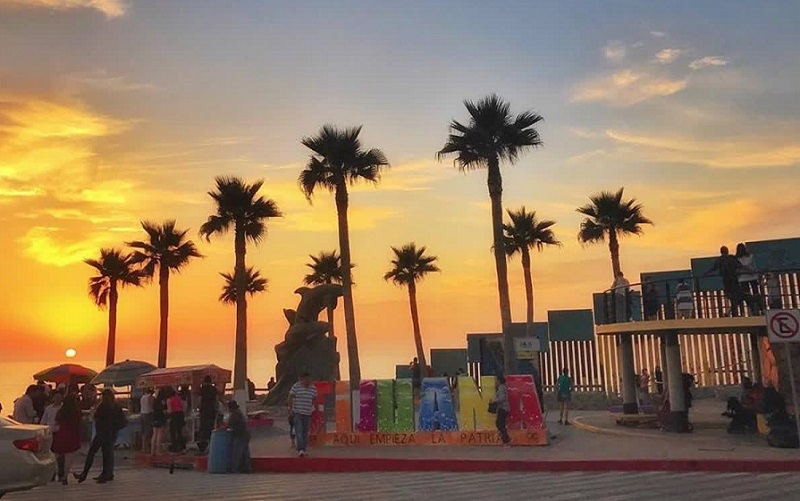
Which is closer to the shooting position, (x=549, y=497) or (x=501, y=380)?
(x=549, y=497)

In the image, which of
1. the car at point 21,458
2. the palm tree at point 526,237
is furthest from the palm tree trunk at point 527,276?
the car at point 21,458

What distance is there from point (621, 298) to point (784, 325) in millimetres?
7242

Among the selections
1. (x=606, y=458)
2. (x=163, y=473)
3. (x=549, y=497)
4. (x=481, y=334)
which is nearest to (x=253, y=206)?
(x=481, y=334)

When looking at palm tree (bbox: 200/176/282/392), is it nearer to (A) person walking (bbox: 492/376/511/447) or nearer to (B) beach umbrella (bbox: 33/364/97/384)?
(B) beach umbrella (bbox: 33/364/97/384)

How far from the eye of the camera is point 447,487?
1154 cm

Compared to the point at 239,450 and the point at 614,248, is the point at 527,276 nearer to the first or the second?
the point at 614,248

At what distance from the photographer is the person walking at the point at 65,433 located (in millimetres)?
13047

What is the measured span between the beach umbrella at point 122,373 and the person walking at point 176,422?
9.67m

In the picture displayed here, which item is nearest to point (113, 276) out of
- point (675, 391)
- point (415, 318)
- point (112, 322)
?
point (112, 322)

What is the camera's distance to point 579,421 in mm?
22453

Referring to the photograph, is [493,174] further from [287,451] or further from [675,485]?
[675,485]

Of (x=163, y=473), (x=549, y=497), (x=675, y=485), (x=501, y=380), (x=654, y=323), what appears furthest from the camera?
(x=654, y=323)

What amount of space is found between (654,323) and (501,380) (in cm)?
467

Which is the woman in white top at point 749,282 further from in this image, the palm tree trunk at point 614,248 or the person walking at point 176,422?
the palm tree trunk at point 614,248
